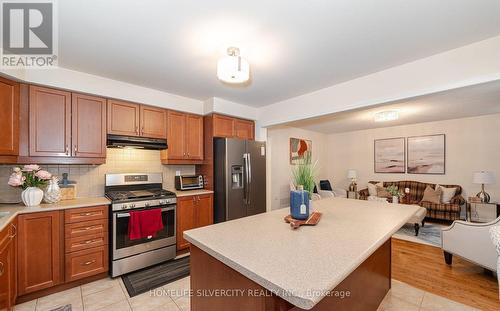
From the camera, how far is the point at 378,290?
1.99m

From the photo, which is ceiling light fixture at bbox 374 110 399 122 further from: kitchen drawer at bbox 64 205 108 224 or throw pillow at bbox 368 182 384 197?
kitchen drawer at bbox 64 205 108 224

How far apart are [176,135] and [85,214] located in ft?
5.07

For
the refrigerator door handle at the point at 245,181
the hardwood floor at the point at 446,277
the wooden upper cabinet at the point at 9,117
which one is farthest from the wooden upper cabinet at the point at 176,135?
the hardwood floor at the point at 446,277

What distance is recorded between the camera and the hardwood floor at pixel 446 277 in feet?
7.14

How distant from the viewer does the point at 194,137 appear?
3.61 metres

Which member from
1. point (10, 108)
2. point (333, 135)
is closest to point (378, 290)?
point (10, 108)

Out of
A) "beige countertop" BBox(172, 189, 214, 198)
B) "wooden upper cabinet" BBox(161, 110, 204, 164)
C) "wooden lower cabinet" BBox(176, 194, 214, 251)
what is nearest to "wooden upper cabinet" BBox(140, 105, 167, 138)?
"wooden upper cabinet" BBox(161, 110, 204, 164)

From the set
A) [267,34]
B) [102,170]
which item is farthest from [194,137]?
[267,34]

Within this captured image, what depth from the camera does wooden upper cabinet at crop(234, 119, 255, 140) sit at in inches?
152

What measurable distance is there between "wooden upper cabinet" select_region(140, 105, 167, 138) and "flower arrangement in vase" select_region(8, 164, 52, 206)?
1.16 meters

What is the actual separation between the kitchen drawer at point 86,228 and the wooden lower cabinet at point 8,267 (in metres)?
0.41

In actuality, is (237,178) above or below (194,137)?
below

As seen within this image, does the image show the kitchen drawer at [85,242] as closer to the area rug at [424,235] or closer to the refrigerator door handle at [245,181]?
the refrigerator door handle at [245,181]

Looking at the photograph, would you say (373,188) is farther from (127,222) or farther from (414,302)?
(127,222)
